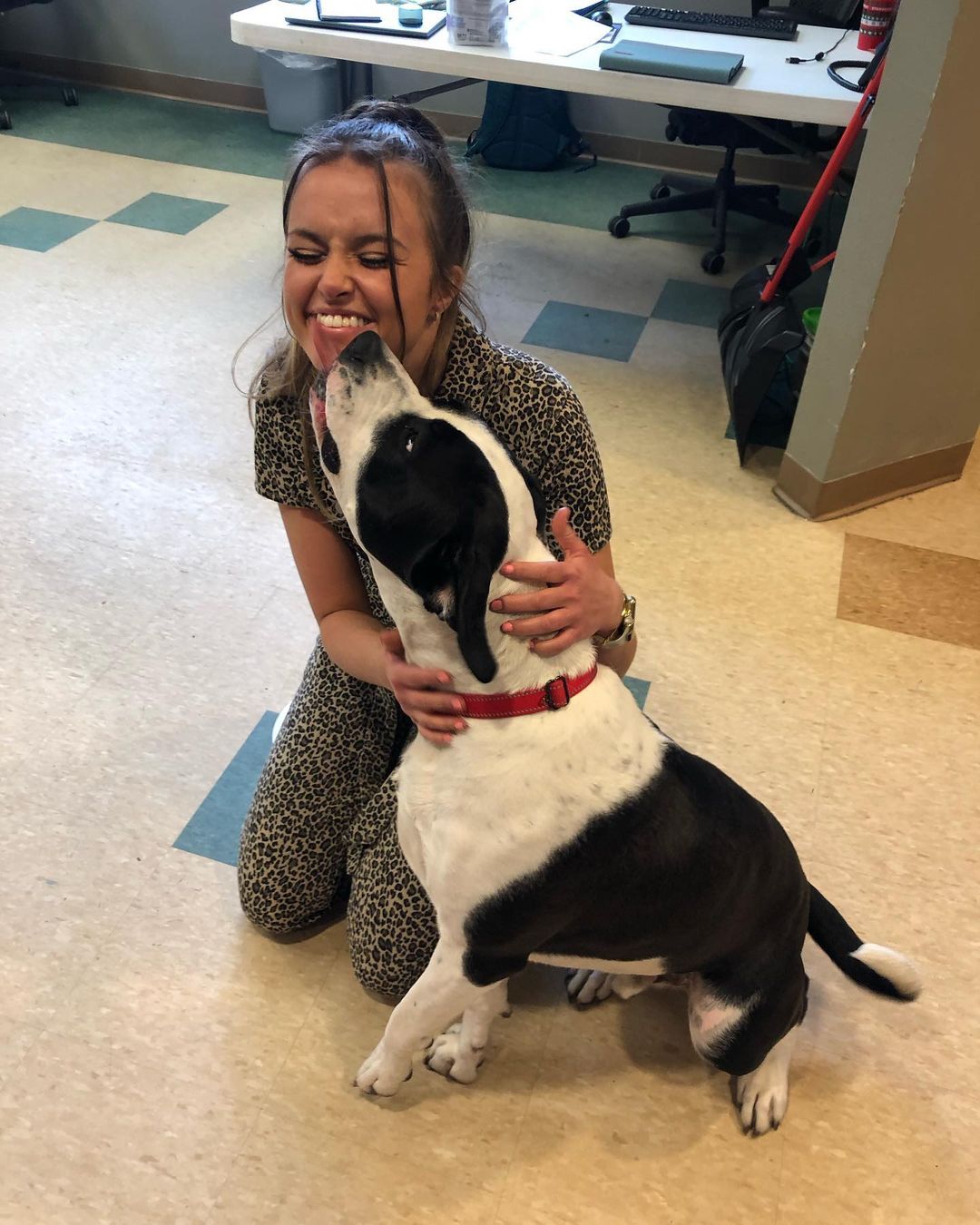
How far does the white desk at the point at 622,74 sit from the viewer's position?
8.29 feet

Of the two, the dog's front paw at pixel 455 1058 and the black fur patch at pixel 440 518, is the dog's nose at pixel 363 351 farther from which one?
the dog's front paw at pixel 455 1058

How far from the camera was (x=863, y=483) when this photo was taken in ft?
8.11

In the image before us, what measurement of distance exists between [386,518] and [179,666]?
3.84 ft

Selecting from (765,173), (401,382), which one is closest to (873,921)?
(401,382)

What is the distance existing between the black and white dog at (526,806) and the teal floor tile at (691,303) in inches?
98.2

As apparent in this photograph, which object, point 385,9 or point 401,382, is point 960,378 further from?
point 385,9

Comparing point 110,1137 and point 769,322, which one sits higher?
point 769,322

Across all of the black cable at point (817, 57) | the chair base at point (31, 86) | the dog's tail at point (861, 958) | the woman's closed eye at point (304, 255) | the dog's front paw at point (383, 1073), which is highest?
the woman's closed eye at point (304, 255)

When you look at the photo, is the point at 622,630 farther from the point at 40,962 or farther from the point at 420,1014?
the point at 40,962

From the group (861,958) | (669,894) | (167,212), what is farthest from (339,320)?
(167,212)

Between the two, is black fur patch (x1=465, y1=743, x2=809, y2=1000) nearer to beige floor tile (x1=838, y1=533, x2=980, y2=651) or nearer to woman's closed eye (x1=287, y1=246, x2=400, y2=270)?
woman's closed eye (x1=287, y1=246, x2=400, y2=270)

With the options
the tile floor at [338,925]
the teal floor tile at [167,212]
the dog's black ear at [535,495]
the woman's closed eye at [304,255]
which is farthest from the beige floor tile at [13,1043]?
the teal floor tile at [167,212]

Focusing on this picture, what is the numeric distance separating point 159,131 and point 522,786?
15.0 ft

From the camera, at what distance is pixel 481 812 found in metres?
1.06
